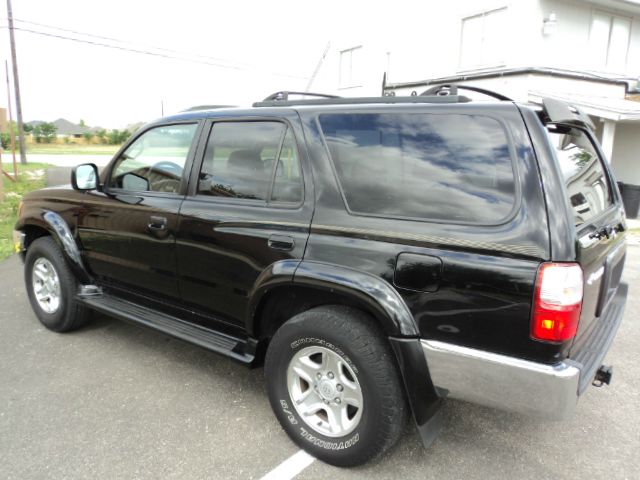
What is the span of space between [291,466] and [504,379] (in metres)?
1.21

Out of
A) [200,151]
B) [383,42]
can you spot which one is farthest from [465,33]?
[200,151]

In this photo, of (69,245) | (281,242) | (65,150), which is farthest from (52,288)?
(65,150)

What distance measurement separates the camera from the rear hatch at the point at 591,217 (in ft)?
7.12

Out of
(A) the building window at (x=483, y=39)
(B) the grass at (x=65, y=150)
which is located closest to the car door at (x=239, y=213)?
(A) the building window at (x=483, y=39)

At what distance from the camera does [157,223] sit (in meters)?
3.22

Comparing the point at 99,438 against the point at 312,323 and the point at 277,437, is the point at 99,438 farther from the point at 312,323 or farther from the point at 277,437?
the point at 312,323

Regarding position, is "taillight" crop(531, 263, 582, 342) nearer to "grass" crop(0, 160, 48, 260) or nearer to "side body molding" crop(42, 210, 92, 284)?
"side body molding" crop(42, 210, 92, 284)

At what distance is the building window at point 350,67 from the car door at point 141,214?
51.6 ft

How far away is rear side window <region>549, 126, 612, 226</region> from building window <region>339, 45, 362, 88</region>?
53.1 ft

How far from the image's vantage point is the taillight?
1949 mm

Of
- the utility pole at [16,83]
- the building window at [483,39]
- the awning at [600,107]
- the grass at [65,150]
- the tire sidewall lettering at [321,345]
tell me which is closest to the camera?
the tire sidewall lettering at [321,345]

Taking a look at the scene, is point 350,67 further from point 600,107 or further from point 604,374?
point 604,374

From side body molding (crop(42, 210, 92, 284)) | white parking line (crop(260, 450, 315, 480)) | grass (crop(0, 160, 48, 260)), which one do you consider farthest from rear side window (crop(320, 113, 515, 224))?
grass (crop(0, 160, 48, 260))

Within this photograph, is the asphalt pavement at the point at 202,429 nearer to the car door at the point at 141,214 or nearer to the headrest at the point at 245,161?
the car door at the point at 141,214
